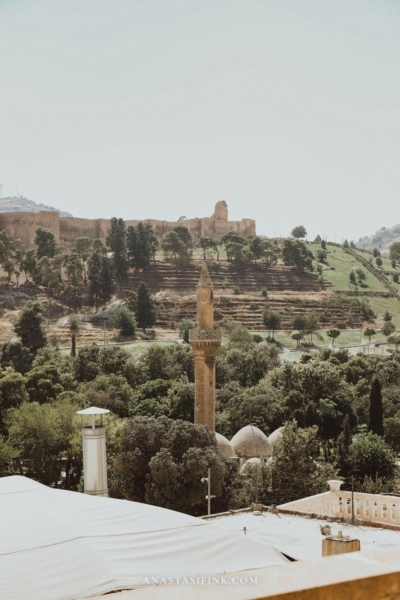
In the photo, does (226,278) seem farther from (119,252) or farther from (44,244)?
(44,244)

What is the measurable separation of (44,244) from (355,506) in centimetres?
7167

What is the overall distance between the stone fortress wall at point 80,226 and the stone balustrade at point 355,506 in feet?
Answer: 259

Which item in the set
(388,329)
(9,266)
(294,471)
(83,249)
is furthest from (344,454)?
(83,249)

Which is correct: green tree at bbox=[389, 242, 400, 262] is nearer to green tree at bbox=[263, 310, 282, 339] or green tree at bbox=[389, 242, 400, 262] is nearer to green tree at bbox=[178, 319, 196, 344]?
green tree at bbox=[263, 310, 282, 339]

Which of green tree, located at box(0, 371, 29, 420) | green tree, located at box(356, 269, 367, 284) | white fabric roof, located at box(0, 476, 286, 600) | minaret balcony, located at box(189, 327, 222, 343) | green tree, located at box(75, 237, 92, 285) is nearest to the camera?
white fabric roof, located at box(0, 476, 286, 600)

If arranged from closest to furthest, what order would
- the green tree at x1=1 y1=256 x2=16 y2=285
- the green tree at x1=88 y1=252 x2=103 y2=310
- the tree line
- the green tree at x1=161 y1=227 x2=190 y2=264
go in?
1. the tree line
2. the green tree at x1=88 y1=252 x2=103 y2=310
3. the green tree at x1=1 y1=256 x2=16 y2=285
4. the green tree at x1=161 y1=227 x2=190 y2=264

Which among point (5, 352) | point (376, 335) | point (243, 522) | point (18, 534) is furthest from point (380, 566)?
point (376, 335)

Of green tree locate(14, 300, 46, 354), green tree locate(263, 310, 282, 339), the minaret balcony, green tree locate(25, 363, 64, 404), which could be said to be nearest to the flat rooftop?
the minaret balcony

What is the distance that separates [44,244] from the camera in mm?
81500

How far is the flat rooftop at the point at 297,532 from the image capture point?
10.8 meters

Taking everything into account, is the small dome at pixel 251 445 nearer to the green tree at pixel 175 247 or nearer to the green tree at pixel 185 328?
the green tree at pixel 185 328

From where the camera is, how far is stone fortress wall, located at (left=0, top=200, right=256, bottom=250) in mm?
90438

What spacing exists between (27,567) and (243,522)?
8.72 meters

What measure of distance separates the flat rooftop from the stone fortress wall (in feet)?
261
